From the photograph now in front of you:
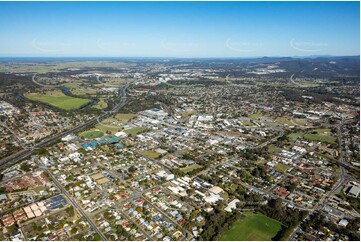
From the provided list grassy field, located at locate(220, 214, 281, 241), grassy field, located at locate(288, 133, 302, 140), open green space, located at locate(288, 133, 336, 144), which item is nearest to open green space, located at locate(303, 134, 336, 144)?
open green space, located at locate(288, 133, 336, 144)

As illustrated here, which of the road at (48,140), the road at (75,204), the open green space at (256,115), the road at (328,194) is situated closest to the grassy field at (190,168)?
the road at (75,204)

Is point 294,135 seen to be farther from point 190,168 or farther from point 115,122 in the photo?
point 115,122

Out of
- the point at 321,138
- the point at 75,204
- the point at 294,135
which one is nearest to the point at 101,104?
the point at 294,135

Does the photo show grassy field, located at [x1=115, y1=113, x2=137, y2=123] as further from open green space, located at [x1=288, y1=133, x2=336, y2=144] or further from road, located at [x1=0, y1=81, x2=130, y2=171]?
open green space, located at [x1=288, y1=133, x2=336, y2=144]

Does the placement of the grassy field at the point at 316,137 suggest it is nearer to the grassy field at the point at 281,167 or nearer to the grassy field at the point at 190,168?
the grassy field at the point at 281,167

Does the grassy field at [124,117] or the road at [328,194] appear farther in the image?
the grassy field at [124,117]

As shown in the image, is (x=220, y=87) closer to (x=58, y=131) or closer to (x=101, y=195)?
(x=58, y=131)
